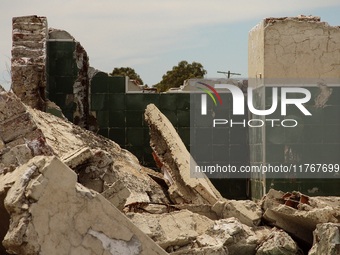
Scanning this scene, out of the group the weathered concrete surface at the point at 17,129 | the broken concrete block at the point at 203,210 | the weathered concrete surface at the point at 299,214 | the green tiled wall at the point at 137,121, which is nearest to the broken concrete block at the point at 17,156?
the weathered concrete surface at the point at 17,129

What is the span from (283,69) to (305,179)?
1602 mm

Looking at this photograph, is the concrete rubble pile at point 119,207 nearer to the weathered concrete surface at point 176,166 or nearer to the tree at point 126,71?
the weathered concrete surface at point 176,166

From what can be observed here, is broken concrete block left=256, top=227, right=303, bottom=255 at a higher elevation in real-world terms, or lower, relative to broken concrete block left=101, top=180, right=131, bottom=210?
lower

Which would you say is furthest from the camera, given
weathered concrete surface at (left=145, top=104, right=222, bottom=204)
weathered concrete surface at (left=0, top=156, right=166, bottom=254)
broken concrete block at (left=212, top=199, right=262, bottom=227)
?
weathered concrete surface at (left=145, top=104, right=222, bottom=204)

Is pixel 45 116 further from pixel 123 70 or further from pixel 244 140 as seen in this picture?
pixel 123 70

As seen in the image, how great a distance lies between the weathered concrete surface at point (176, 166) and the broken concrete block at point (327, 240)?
60.5 inches

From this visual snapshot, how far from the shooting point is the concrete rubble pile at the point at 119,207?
2107 millimetres

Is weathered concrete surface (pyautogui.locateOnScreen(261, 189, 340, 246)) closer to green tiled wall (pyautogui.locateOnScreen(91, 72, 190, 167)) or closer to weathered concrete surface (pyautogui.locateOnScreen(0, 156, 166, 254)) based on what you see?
weathered concrete surface (pyautogui.locateOnScreen(0, 156, 166, 254))

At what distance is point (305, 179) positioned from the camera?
5.48m

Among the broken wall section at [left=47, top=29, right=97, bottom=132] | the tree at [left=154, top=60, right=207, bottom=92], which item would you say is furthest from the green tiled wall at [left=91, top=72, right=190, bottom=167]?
the tree at [left=154, top=60, right=207, bottom=92]

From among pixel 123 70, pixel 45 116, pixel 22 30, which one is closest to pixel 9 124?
pixel 45 116

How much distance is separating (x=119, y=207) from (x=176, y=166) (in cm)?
161

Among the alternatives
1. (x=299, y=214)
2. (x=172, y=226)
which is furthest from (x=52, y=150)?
(x=299, y=214)

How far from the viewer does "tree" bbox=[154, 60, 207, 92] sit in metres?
28.3
